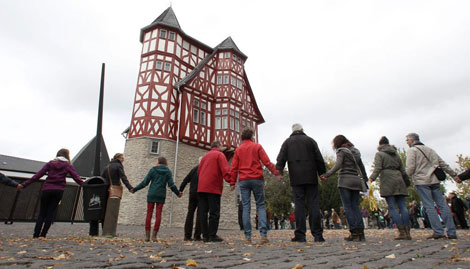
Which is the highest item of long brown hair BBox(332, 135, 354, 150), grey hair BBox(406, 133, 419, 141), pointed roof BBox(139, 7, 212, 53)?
pointed roof BBox(139, 7, 212, 53)

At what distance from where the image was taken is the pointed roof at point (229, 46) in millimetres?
25422

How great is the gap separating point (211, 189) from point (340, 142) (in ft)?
8.75

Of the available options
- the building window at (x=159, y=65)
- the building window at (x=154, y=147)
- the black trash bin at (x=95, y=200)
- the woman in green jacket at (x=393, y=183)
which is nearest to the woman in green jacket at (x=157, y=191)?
the black trash bin at (x=95, y=200)

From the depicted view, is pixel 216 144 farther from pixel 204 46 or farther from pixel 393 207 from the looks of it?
pixel 204 46

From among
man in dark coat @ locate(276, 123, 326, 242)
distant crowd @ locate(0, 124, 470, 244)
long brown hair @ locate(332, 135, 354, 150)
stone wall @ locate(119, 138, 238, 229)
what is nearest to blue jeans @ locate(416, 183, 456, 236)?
distant crowd @ locate(0, 124, 470, 244)

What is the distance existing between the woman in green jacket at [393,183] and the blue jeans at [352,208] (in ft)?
1.63

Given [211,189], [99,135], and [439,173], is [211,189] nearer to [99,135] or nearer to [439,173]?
[99,135]

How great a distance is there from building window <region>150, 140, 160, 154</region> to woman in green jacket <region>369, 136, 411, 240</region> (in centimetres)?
1556

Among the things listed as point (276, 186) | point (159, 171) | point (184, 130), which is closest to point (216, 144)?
point (159, 171)

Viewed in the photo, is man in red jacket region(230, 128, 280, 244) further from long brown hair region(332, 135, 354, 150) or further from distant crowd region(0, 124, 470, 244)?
long brown hair region(332, 135, 354, 150)

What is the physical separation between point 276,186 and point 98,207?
32.7 metres

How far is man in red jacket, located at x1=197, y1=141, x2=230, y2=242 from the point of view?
5.76 m

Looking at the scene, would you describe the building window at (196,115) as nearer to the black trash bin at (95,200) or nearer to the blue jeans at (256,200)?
the black trash bin at (95,200)

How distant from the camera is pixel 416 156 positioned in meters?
6.00
